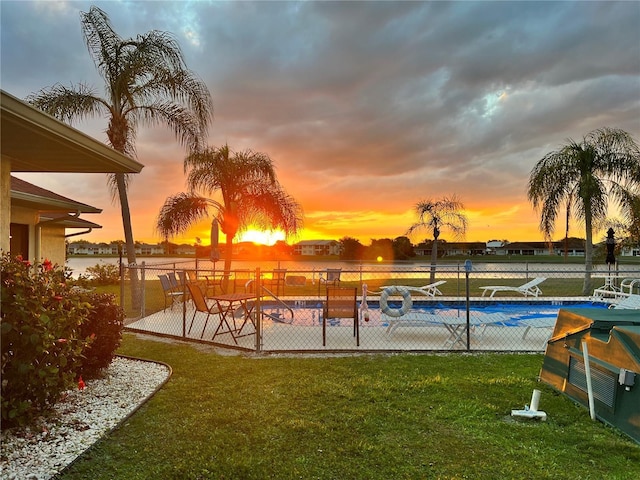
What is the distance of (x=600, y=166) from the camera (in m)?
15.3

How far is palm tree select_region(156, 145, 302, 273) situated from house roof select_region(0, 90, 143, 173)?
28.1 ft

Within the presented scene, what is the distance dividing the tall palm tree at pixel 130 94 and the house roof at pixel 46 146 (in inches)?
199

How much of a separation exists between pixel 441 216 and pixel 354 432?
16028 millimetres

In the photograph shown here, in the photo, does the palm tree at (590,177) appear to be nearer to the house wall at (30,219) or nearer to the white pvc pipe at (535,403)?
the white pvc pipe at (535,403)

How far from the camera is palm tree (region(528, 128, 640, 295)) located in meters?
15.1

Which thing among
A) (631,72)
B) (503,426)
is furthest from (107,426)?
(631,72)

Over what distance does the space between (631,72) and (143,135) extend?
508 inches

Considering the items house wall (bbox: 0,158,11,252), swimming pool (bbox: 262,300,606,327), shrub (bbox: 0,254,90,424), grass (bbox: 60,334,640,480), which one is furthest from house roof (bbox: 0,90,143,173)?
swimming pool (bbox: 262,300,606,327)

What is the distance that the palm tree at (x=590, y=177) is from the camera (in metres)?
15.1

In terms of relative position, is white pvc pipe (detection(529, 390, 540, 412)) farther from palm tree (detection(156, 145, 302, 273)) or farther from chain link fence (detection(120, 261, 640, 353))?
palm tree (detection(156, 145, 302, 273))

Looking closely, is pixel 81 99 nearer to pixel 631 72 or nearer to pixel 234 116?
pixel 234 116

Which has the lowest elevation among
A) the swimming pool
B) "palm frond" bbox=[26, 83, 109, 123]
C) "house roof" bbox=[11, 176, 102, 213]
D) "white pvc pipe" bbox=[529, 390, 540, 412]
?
the swimming pool

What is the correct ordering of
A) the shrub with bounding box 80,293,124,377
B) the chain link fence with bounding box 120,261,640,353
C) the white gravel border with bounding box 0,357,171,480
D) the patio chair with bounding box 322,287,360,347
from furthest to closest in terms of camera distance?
the patio chair with bounding box 322,287,360,347, the chain link fence with bounding box 120,261,640,353, the shrub with bounding box 80,293,124,377, the white gravel border with bounding box 0,357,171,480

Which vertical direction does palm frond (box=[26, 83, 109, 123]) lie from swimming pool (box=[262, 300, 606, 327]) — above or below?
above
